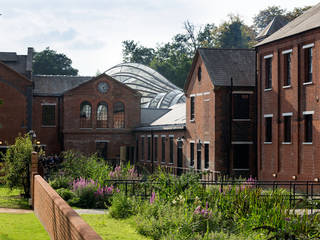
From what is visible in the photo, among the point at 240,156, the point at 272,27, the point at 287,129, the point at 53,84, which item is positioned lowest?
the point at 240,156

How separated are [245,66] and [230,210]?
73.6 ft

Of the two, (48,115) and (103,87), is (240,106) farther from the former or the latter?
(48,115)

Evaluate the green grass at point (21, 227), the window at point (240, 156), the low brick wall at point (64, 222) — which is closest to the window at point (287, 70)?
the window at point (240, 156)

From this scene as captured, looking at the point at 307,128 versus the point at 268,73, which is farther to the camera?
the point at 268,73

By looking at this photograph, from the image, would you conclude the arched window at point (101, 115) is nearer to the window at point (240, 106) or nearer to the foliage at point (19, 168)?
the window at point (240, 106)

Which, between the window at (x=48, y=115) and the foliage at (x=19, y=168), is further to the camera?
the window at (x=48, y=115)

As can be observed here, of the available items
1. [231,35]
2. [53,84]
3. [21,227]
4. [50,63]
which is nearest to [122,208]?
[21,227]

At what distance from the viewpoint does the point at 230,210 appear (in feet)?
54.7

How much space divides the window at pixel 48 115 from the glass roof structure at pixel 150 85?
13.0m

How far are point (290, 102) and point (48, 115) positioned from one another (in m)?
26.8

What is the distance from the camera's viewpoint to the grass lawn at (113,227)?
15.7 meters

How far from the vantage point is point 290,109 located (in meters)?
31.0

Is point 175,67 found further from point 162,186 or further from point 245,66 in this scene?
point 162,186

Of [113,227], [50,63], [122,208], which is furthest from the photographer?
[50,63]
